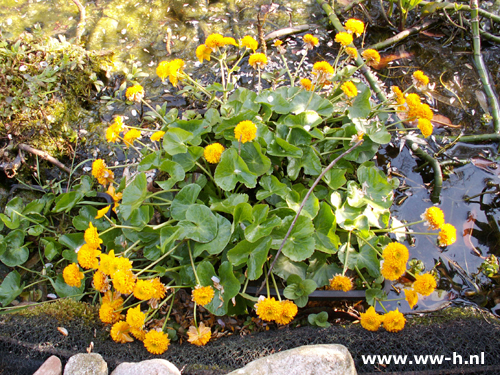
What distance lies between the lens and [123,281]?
1.25 meters

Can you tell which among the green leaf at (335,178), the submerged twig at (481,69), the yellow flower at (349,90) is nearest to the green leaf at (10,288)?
the green leaf at (335,178)

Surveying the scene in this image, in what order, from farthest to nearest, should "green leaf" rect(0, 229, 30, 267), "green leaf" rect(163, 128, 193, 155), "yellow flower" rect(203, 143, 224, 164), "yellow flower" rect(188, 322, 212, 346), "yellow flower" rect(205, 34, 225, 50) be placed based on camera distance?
"green leaf" rect(0, 229, 30, 267), "yellow flower" rect(205, 34, 225, 50), "green leaf" rect(163, 128, 193, 155), "yellow flower" rect(203, 143, 224, 164), "yellow flower" rect(188, 322, 212, 346)

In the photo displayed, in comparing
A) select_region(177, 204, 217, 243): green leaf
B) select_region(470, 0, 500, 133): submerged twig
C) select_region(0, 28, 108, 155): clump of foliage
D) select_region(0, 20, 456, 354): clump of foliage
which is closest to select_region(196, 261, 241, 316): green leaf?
select_region(0, 20, 456, 354): clump of foliage

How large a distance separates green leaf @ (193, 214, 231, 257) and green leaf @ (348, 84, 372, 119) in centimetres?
83

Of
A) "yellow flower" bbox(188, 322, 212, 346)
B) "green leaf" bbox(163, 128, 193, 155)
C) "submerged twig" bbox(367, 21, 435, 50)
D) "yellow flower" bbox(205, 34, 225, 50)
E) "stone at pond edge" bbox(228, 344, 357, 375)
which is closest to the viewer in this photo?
"stone at pond edge" bbox(228, 344, 357, 375)

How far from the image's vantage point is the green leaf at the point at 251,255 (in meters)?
1.38

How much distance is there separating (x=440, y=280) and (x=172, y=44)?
101 inches

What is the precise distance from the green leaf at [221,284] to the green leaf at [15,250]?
109 centimetres

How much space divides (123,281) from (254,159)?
2.50ft

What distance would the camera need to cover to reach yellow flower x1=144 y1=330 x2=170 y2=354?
127 cm

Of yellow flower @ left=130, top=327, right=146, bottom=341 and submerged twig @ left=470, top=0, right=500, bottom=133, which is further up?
submerged twig @ left=470, top=0, right=500, bottom=133

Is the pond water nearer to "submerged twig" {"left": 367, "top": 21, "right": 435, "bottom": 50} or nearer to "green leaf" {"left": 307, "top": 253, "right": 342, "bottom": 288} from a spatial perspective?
"submerged twig" {"left": 367, "top": 21, "right": 435, "bottom": 50}

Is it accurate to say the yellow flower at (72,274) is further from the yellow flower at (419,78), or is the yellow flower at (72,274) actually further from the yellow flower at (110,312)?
the yellow flower at (419,78)

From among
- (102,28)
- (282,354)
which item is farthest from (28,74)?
(282,354)
